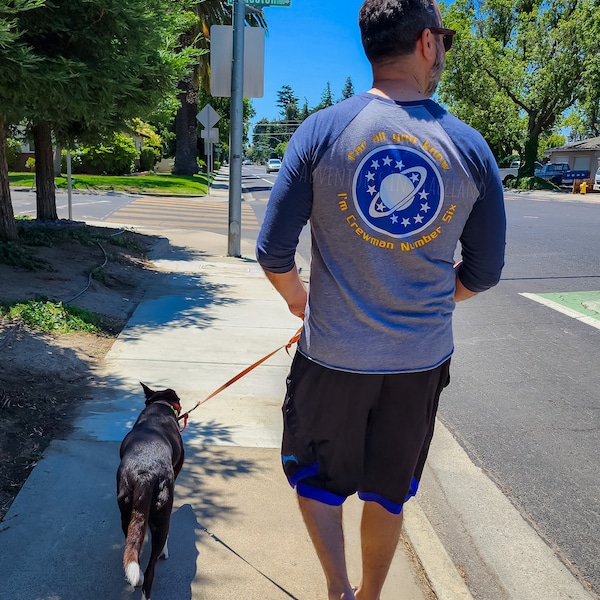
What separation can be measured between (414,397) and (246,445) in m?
2.09

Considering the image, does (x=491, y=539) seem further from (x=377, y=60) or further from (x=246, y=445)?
(x=377, y=60)

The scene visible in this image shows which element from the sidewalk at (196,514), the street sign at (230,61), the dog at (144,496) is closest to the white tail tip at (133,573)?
the dog at (144,496)

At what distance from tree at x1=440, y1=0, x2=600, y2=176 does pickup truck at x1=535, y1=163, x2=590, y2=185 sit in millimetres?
1219

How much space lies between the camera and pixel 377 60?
2066 mm

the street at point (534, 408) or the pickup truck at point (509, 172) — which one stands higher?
the pickup truck at point (509, 172)

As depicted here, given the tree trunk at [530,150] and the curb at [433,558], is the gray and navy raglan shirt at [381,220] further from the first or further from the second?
the tree trunk at [530,150]

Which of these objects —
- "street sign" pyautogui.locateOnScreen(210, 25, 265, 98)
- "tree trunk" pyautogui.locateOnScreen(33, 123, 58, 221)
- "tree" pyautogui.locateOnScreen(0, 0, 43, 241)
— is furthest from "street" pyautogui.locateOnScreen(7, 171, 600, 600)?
Answer: "tree trunk" pyautogui.locateOnScreen(33, 123, 58, 221)

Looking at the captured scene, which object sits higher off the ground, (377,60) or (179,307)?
(377,60)

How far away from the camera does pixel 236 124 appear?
1152 centimetres

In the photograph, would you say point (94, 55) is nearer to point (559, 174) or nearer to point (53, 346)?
point (53, 346)

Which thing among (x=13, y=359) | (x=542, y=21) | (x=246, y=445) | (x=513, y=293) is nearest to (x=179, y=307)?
(x=13, y=359)

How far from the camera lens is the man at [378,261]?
1.92 metres

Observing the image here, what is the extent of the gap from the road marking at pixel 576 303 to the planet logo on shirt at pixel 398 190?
20.3 feet

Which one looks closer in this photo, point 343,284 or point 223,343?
point 343,284
